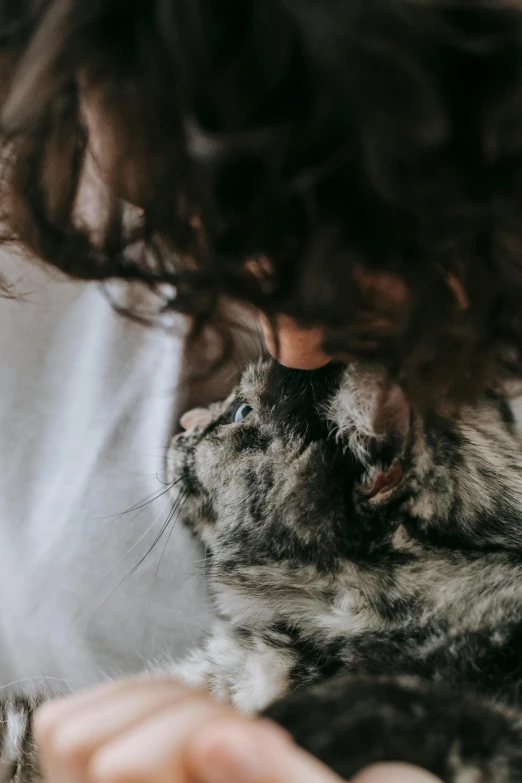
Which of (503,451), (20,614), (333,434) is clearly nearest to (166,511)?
(20,614)

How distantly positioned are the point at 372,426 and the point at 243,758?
414 millimetres

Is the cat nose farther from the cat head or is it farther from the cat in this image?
the cat head

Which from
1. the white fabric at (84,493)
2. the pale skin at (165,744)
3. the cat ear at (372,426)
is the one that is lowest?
the white fabric at (84,493)

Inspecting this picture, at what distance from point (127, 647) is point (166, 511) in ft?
0.73

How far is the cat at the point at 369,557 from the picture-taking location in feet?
1.87

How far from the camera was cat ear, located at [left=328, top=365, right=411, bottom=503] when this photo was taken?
68 centimetres

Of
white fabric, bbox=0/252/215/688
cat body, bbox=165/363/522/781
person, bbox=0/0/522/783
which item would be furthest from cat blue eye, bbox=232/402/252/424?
person, bbox=0/0/522/783

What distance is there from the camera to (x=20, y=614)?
3.26 feet

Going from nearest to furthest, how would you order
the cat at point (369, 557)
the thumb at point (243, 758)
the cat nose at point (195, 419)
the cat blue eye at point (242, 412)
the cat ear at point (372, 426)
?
the thumb at point (243, 758) < the cat at point (369, 557) < the cat ear at point (372, 426) < the cat blue eye at point (242, 412) < the cat nose at point (195, 419)

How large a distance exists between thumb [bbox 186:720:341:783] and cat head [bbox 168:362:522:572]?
0.37 metres

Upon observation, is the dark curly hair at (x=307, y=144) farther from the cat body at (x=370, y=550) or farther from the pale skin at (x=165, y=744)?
the pale skin at (x=165, y=744)

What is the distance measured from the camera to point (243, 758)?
0.34m

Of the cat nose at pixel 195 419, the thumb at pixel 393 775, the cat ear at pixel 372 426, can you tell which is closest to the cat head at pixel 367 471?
the cat ear at pixel 372 426

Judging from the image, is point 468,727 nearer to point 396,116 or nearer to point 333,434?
point 333,434
